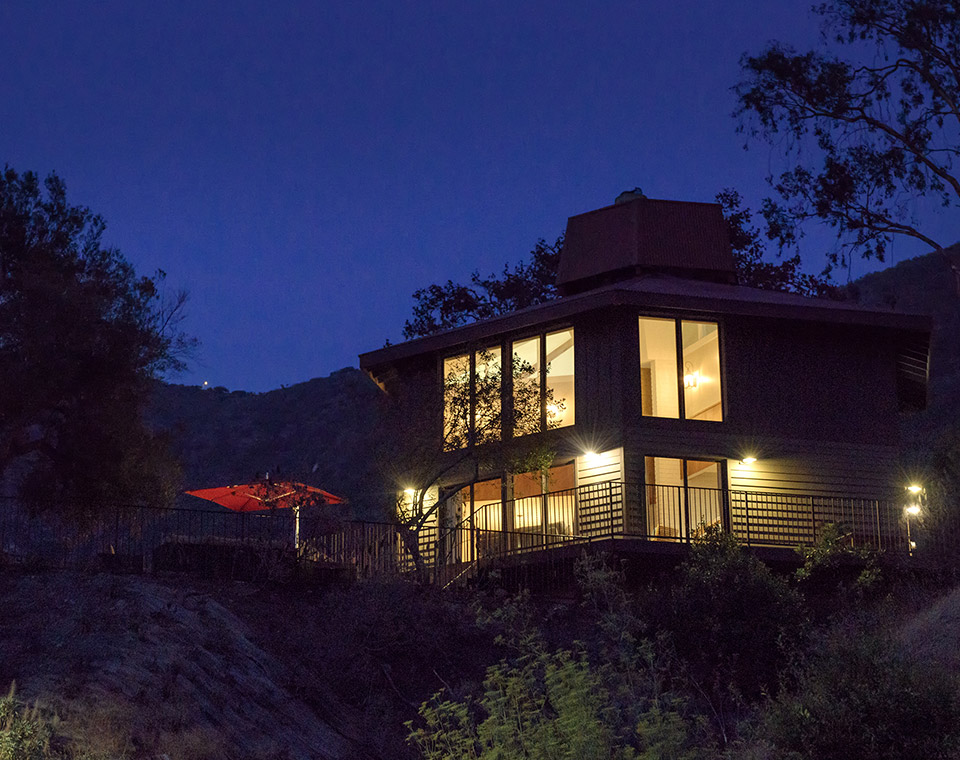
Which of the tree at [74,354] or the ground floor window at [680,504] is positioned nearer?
the tree at [74,354]

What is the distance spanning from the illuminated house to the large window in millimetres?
41

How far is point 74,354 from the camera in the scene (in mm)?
17859

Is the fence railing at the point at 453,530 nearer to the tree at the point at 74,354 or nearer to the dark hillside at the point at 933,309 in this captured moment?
the tree at the point at 74,354

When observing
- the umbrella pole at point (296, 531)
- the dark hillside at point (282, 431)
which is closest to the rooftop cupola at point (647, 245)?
the umbrella pole at point (296, 531)

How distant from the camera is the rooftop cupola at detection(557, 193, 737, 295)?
2641 cm

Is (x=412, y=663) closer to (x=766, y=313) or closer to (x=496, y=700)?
(x=496, y=700)

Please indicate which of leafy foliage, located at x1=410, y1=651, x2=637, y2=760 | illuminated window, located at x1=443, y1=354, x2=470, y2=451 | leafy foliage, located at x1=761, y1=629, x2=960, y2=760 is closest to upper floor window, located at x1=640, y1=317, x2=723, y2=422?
illuminated window, located at x1=443, y1=354, x2=470, y2=451

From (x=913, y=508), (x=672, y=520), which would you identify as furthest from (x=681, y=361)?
(x=913, y=508)

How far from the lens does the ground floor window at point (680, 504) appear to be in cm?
2159

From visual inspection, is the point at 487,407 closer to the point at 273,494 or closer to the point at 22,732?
the point at 273,494

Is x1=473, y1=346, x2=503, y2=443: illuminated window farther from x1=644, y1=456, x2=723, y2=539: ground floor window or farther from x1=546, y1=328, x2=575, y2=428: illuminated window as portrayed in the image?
x1=644, y1=456, x2=723, y2=539: ground floor window

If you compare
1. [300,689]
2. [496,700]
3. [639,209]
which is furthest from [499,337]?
[496,700]

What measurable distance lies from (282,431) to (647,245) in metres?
34.1

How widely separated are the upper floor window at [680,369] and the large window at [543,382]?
160 cm
